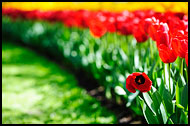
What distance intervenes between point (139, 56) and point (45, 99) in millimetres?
1400

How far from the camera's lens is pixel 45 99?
3.59 meters

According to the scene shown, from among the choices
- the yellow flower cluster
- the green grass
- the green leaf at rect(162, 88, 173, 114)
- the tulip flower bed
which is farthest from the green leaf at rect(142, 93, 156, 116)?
the yellow flower cluster

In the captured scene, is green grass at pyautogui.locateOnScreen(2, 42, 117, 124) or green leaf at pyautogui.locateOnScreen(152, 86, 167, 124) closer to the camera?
green leaf at pyautogui.locateOnScreen(152, 86, 167, 124)

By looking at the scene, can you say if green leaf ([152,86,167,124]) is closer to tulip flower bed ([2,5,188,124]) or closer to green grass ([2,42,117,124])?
tulip flower bed ([2,5,188,124])

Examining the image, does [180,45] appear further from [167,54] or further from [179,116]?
[179,116]

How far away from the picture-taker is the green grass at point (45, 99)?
297cm

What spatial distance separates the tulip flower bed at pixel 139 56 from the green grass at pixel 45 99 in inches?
12.4

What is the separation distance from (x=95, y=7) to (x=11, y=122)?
10.3 m

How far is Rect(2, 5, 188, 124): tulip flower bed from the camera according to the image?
1.83 meters

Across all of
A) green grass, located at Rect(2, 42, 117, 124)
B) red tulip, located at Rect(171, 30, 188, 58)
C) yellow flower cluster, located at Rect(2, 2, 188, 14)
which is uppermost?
yellow flower cluster, located at Rect(2, 2, 188, 14)

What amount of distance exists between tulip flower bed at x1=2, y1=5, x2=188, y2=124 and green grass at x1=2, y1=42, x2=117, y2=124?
31 centimetres

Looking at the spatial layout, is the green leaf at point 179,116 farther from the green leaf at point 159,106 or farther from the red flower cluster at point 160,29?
the red flower cluster at point 160,29

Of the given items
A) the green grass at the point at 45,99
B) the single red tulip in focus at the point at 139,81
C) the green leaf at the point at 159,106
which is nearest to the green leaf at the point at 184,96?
the green leaf at the point at 159,106

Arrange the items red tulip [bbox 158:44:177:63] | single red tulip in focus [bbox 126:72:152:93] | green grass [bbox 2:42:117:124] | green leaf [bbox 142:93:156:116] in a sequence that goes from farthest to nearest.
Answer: green grass [bbox 2:42:117:124], green leaf [bbox 142:93:156:116], red tulip [bbox 158:44:177:63], single red tulip in focus [bbox 126:72:152:93]
